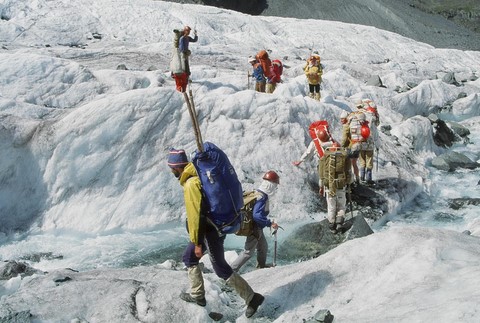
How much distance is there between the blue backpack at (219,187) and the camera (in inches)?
192

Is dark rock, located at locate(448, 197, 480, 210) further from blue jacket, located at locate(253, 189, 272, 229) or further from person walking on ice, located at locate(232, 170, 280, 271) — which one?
blue jacket, located at locate(253, 189, 272, 229)

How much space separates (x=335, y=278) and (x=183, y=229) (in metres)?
4.72

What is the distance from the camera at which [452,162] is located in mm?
14492

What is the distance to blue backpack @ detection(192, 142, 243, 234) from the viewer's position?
4.88 m

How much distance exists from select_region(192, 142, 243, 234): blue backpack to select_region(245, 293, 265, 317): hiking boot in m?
0.80

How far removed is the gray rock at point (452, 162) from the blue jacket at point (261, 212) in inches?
369

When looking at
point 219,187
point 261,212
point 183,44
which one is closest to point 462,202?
point 261,212

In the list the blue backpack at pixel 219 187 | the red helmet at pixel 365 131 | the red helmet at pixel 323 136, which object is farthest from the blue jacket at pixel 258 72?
the blue backpack at pixel 219 187

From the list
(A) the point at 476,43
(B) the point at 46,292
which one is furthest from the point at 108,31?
(A) the point at 476,43

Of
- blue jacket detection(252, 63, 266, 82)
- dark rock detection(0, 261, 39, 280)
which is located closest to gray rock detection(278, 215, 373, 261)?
dark rock detection(0, 261, 39, 280)

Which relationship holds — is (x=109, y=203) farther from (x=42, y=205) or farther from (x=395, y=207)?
(x=395, y=207)

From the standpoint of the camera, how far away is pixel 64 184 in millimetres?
9664

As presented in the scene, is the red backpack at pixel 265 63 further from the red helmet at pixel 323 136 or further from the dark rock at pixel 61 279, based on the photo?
the dark rock at pixel 61 279

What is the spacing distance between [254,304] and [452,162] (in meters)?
11.2
